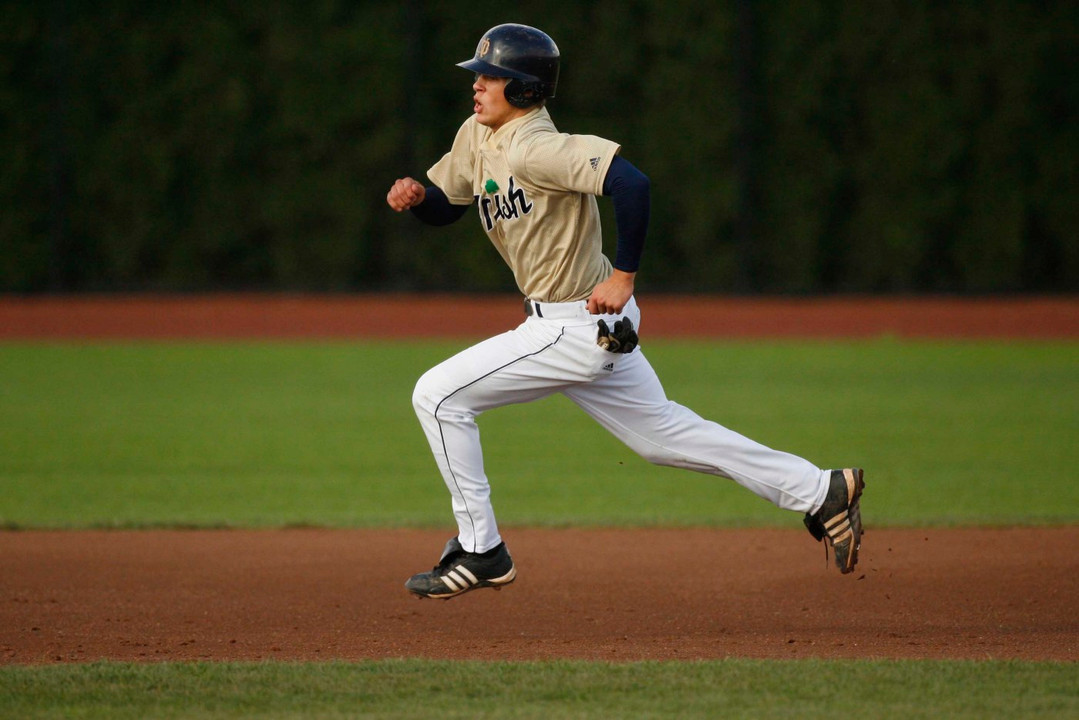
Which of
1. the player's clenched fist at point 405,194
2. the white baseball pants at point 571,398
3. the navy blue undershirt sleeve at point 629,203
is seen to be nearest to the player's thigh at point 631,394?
the white baseball pants at point 571,398

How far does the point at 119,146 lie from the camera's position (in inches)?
710

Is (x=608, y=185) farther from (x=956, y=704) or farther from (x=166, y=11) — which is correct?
(x=166, y=11)

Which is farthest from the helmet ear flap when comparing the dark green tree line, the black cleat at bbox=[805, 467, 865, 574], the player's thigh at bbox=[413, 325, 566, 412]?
the dark green tree line

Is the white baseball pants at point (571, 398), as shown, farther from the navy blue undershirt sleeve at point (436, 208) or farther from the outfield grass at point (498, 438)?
the outfield grass at point (498, 438)

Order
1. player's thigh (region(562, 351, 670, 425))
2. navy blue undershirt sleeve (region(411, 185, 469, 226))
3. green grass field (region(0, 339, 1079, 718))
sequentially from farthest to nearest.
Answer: navy blue undershirt sleeve (region(411, 185, 469, 226)) < player's thigh (region(562, 351, 670, 425)) < green grass field (region(0, 339, 1079, 718))

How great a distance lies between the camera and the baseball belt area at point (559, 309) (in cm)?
469

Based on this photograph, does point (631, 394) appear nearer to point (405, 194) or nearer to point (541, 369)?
point (541, 369)

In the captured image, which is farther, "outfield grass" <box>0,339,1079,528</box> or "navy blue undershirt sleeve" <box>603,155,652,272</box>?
"outfield grass" <box>0,339,1079,528</box>

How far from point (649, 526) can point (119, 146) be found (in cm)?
1311

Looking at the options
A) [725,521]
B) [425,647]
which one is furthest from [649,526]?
[425,647]

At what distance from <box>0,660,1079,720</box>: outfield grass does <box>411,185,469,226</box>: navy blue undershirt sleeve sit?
5.67ft

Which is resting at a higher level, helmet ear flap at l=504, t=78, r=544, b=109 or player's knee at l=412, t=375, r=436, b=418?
helmet ear flap at l=504, t=78, r=544, b=109

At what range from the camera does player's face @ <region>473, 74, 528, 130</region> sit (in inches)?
185

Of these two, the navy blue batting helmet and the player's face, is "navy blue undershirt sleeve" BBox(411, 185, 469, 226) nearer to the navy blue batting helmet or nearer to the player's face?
the player's face
